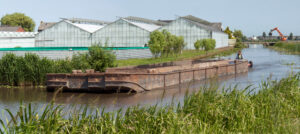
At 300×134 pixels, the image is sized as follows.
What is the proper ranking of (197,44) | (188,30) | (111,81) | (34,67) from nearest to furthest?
(111,81) < (34,67) < (197,44) < (188,30)

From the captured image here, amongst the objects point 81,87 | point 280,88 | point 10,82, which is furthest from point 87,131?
point 10,82

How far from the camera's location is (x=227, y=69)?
112ft

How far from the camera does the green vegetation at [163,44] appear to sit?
47469 millimetres

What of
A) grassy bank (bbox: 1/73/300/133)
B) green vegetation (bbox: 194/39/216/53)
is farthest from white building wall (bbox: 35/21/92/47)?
grassy bank (bbox: 1/73/300/133)

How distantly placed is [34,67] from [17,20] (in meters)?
100

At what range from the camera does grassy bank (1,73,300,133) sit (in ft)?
27.8

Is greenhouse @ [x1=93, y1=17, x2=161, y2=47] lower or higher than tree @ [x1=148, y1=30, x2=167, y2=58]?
higher

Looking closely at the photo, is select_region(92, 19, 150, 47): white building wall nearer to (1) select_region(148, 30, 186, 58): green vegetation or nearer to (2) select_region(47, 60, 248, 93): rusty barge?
(1) select_region(148, 30, 186, 58): green vegetation

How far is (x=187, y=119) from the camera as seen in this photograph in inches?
365

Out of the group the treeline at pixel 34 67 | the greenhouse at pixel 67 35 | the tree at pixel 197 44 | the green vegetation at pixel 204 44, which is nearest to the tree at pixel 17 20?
the greenhouse at pixel 67 35

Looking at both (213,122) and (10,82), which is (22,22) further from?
(213,122)

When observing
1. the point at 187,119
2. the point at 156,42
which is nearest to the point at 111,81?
the point at 187,119

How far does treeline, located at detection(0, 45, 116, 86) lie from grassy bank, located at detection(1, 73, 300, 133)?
14.5 meters

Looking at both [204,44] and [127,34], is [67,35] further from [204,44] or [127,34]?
[204,44]
